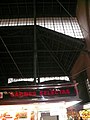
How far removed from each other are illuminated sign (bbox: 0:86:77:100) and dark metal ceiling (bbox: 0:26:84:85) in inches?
189

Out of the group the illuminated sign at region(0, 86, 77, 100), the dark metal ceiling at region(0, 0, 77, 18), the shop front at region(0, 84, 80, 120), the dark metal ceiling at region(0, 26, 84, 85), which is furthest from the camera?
the dark metal ceiling at region(0, 0, 77, 18)

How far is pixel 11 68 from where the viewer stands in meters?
17.3

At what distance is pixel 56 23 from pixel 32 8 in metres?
1.84

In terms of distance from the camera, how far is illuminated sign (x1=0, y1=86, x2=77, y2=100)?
5.73 meters

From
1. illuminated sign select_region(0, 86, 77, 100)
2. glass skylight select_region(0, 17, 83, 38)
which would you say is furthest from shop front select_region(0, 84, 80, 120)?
glass skylight select_region(0, 17, 83, 38)

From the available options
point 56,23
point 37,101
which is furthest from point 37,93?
point 56,23

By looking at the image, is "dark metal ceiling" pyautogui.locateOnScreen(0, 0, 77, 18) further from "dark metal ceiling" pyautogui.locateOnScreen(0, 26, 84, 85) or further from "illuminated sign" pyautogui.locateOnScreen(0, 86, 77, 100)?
"illuminated sign" pyautogui.locateOnScreen(0, 86, 77, 100)

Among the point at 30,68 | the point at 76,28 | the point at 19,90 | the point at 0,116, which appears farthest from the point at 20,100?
the point at 30,68

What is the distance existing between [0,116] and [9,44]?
7912 millimetres

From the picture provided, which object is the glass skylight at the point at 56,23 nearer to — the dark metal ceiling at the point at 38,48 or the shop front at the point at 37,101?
the dark metal ceiling at the point at 38,48

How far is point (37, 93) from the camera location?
5816mm

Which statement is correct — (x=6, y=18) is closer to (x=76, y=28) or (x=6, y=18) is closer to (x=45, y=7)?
(x=45, y=7)

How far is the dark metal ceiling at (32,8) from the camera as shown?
12.8 metres

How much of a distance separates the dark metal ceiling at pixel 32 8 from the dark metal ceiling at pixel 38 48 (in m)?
2.06
